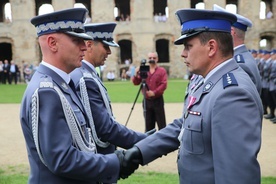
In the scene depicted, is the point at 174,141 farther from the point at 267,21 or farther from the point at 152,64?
the point at 267,21

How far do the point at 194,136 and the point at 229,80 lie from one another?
0.40 metres

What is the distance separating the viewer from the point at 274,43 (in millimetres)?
28031

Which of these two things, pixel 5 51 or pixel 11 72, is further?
pixel 5 51

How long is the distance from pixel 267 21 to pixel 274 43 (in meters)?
1.95

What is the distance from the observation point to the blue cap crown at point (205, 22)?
6.80 ft

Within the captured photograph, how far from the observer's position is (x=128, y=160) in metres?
2.37

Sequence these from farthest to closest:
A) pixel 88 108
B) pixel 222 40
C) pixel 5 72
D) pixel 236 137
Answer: pixel 5 72 < pixel 88 108 < pixel 222 40 < pixel 236 137

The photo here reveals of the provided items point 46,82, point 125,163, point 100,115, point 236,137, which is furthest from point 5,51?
point 236,137

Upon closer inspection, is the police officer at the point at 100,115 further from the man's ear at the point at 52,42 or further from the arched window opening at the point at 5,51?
the arched window opening at the point at 5,51

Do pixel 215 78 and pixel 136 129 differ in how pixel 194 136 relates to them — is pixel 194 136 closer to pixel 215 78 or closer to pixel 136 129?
pixel 215 78

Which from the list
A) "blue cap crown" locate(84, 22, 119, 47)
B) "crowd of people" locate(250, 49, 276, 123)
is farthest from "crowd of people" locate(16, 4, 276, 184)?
"crowd of people" locate(250, 49, 276, 123)

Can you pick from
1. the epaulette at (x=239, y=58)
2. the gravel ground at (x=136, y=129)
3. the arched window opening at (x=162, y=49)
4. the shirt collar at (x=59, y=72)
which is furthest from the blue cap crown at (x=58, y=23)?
the arched window opening at (x=162, y=49)

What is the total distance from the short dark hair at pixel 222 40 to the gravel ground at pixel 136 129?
3.49m

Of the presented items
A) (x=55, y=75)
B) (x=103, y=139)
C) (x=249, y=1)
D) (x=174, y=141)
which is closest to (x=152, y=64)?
(x=103, y=139)
